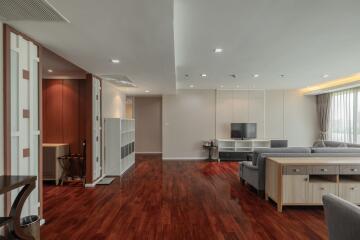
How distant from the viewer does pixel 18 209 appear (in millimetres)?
2066

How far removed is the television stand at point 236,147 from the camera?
26.3 ft

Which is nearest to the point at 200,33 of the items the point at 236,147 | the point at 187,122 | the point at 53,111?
the point at 53,111

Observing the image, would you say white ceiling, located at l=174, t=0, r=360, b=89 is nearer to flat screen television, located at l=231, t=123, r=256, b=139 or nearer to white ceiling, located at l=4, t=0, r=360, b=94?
white ceiling, located at l=4, t=0, r=360, b=94

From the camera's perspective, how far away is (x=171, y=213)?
348 cm

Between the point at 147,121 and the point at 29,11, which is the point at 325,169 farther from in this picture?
the point at 147,121

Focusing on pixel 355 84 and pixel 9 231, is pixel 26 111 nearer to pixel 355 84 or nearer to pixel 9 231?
pixel 9 231

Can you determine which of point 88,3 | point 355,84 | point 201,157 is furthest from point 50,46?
point 355,84

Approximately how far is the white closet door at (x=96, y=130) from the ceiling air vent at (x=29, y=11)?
2.88 meters

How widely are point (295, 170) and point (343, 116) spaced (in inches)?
203

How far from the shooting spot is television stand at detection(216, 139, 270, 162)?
8.02 metres

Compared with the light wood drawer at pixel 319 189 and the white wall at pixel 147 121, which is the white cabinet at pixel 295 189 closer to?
the light wood drawer at pixel 319 189

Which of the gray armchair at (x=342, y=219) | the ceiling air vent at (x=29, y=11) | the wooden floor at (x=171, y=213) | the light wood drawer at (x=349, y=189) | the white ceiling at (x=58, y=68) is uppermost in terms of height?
the white ceiling at (x=58, y=68)

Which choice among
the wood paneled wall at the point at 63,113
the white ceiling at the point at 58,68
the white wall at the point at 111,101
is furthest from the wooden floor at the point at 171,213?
the white ceiling at the point at 58,68

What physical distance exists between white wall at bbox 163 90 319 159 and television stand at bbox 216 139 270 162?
376mm
